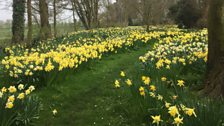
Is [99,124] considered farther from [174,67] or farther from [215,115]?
[174,67]

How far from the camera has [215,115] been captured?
3.15m

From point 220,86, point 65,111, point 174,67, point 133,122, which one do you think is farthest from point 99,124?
point 174,67

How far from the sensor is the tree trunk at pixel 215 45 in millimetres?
5035

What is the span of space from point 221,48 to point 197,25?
18478mm

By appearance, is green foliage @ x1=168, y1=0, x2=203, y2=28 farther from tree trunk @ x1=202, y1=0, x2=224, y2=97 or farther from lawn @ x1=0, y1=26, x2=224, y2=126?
tree trunk @ x1=202, y1=0, x2=224, y2=97

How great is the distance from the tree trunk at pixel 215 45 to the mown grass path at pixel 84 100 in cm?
151

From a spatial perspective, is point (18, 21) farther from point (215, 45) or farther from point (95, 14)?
point (215, 45)

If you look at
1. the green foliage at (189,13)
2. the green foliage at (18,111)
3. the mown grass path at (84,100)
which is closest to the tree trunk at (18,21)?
the mown grass path at (84,100)

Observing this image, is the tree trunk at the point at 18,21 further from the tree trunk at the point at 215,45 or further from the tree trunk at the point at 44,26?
the tree trunk at the point at 215,45

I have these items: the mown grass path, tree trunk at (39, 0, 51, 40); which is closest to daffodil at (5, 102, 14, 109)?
the mown grass path

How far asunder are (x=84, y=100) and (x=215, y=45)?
7.75 feet

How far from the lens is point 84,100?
569 centimetres

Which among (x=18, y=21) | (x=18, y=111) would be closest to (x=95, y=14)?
(x=18, y=21)

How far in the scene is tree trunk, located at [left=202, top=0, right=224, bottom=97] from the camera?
5.04 metres
